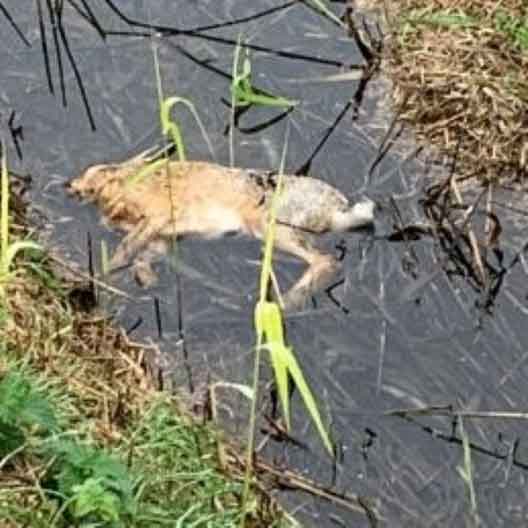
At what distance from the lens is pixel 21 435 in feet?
10.6

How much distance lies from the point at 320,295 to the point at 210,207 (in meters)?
0.36

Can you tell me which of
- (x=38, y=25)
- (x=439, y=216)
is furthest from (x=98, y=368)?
(x=38, y=25)

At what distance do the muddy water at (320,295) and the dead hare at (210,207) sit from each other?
4 centimetres

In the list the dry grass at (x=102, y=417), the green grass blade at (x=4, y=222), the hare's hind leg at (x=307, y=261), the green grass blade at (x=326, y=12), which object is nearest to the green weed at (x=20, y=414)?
the dry grass at (x=102, y=417)

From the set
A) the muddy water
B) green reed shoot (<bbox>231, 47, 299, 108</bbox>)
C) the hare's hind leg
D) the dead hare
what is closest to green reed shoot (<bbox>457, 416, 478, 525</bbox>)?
the muddy water

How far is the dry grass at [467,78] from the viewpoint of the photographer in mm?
4332

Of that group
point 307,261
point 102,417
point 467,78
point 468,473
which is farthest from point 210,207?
point 468,473

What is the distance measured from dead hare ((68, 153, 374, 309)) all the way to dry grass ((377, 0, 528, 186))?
0.42 metres

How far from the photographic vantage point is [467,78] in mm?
4508

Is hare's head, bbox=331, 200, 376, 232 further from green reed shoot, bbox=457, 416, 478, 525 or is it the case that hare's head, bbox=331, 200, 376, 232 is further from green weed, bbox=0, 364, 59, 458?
green weed, bbox=0, 364, 59, 458

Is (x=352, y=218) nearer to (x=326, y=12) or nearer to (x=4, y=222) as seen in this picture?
(x=326, y=12)

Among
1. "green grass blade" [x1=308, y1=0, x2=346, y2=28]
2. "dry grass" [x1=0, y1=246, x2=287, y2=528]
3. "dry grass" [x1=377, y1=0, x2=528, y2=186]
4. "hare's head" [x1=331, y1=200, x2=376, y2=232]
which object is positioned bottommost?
Result: "dry grass" [x1=0, y1=246, x2=287, y2=528]

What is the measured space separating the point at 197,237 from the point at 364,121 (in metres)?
0.64

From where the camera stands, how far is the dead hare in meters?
4.00
